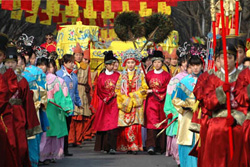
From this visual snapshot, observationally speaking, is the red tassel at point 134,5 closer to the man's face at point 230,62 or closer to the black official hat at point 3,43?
the black official hat at point 3,43

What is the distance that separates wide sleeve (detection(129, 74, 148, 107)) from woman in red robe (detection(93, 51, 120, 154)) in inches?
17.7

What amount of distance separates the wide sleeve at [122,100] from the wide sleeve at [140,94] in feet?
0.24

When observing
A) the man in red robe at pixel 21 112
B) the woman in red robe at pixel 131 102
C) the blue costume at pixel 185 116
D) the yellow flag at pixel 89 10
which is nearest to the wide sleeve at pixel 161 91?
the woman in red robe at pixel 131 102

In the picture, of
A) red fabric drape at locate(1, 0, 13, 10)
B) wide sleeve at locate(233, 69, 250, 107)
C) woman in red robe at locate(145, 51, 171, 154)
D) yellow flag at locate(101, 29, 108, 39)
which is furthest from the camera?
yellow flag at locate(101, 29, 108, 39)

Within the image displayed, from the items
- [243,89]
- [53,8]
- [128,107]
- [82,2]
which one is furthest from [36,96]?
[53,8]

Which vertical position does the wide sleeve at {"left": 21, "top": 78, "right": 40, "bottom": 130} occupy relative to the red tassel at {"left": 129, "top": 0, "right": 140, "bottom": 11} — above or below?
below

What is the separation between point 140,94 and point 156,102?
1.33 ft

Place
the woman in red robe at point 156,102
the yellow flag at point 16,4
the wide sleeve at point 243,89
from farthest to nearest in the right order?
1. the yellow flag at point 16,4
2. the woman in red robe at point 156,102
3. the wide sleeve at point 243,89

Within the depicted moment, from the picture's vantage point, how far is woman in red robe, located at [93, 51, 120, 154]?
51.1 feet

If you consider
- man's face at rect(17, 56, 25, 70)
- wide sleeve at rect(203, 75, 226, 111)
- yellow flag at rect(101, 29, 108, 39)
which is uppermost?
yellow flag at rect(101, 29, 108, 39)

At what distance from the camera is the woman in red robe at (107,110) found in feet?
51.1

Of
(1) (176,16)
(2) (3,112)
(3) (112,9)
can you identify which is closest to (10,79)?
(2) (3,112)

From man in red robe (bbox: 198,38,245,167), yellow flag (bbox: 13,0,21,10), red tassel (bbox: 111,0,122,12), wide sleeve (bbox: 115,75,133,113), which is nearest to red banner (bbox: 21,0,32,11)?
yellow flag (bbox: 13,0,21,10)

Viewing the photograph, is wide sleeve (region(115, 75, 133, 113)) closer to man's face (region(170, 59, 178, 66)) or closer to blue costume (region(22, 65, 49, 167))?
blue costume (region(22, 65, 49, 167))
